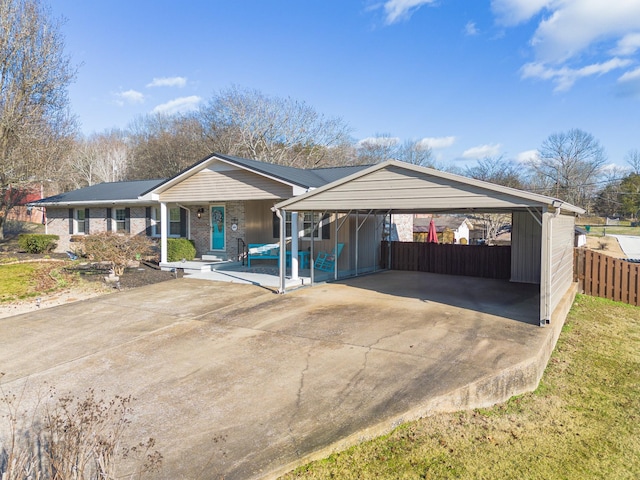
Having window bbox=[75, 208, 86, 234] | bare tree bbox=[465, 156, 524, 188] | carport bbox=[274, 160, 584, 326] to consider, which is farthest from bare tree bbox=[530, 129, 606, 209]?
window bbox=[75, 208, 86, 234]

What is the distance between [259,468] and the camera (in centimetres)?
323

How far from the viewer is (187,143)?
35.8m

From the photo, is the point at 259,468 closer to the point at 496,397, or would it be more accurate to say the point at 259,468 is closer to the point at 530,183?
the point at 496,397

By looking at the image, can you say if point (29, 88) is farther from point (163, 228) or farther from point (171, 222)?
point (163, 228)

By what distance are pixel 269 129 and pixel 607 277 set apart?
89.1ft

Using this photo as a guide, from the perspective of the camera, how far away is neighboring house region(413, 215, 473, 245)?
28797 mm

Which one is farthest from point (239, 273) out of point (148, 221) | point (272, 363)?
point (272, 363)

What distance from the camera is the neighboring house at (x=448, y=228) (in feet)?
94.5

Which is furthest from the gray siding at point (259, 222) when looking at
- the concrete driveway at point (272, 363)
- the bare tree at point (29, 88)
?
the bare tree at point (29, 88)

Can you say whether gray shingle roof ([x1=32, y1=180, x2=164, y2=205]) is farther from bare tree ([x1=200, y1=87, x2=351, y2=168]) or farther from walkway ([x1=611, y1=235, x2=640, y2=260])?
walkway ([x1=611, y1=235, x2=640, y2=260])

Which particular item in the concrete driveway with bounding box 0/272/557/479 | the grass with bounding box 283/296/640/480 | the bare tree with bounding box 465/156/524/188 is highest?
the bare tree with bounding box 465/156/524/188

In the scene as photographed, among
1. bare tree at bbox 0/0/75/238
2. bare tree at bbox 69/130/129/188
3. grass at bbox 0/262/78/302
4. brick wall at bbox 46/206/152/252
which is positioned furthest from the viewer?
bare tree at bbox 69/130/129/188

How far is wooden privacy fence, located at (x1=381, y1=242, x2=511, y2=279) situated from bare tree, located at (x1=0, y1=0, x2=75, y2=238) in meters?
15.4

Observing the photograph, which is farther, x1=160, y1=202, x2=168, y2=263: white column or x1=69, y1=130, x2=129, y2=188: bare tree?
x1=69, y1=130, x2=129, y2=188: bare tree
